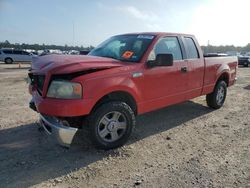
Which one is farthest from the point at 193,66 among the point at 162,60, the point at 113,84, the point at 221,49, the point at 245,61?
the point at 221,49

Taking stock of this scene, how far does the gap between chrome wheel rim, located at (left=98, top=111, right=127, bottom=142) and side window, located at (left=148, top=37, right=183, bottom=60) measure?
1.26 metres

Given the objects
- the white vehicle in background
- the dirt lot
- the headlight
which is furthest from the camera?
the white vehicle in background

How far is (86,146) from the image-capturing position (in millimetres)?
4812

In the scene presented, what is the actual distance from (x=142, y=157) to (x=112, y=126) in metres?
0.67

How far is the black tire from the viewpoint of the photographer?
7.37 metres

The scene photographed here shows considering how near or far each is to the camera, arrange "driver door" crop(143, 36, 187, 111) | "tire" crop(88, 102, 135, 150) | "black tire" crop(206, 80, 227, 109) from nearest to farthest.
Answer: "tire" crop(88, 102, 135, 150)
"driver door" crop(143, 36, 187, 111)
"black tire" crop(206, 80, 227, 109)

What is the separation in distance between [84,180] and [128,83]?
1.70m

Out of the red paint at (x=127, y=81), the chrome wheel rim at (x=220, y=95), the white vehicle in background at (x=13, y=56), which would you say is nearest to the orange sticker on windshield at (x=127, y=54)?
the red paint at (x=127, y=81)

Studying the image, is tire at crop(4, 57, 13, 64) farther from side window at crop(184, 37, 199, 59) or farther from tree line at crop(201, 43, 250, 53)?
tree line at crop(201, 43, 250, 53)

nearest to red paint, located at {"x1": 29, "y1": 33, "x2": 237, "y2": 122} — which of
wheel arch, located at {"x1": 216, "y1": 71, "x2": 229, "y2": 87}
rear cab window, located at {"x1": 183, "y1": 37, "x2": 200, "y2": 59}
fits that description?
rear cab window, located at {"x1": 183, "y1": 37, "x2": 200, "y2": 59}

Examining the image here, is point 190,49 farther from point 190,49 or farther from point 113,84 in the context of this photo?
point 113,84

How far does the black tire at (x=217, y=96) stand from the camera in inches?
290

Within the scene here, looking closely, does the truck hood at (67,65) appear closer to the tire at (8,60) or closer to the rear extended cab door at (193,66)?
the rear extended cab door at (193,66)

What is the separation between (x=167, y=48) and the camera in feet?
18.7
